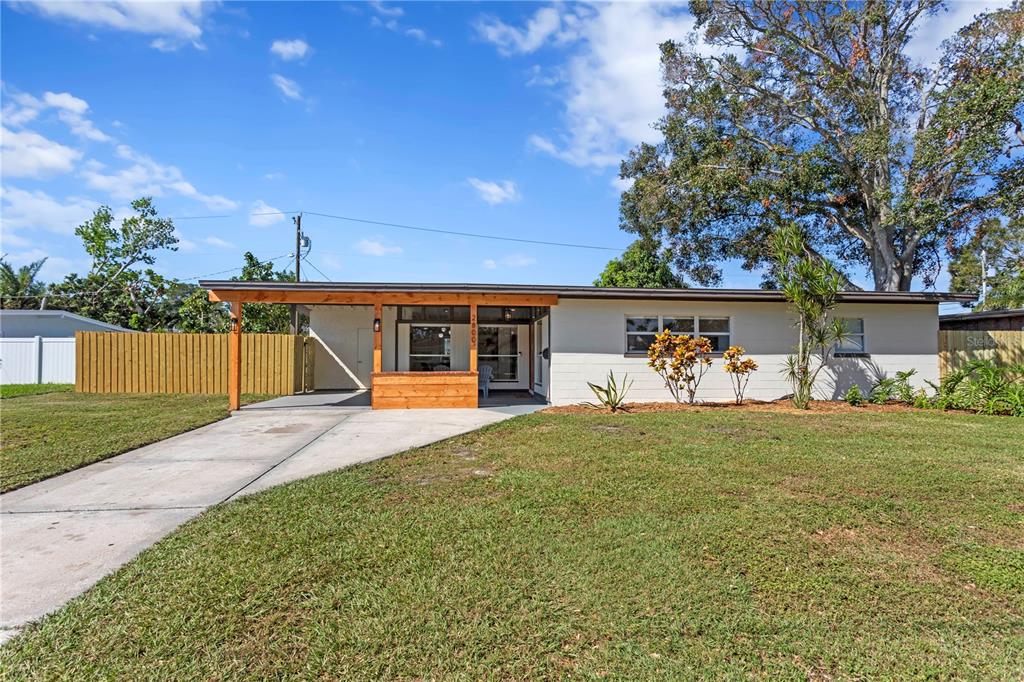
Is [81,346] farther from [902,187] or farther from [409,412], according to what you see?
[902,187]

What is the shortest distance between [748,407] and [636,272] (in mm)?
17139

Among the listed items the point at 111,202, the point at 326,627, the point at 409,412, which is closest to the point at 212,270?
the point at 111,202

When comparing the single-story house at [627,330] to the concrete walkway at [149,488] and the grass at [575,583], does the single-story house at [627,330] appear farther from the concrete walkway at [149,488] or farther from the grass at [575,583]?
the grass at [575,583]

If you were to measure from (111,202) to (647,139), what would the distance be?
91.0 ft

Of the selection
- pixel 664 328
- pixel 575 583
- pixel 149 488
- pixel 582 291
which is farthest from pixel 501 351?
pixel 575 583

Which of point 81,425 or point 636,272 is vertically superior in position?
point 636,272

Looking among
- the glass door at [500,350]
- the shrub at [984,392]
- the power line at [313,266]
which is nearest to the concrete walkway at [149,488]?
the glass door at [500,350]

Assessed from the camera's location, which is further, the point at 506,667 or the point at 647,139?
the point at 647,139

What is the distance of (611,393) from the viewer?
34.4 feet

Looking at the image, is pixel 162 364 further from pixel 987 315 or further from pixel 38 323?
pixel 987 315

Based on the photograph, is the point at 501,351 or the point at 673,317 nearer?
the point at 673,317

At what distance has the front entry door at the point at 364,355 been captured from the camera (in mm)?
15773

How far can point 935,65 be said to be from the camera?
1559cm

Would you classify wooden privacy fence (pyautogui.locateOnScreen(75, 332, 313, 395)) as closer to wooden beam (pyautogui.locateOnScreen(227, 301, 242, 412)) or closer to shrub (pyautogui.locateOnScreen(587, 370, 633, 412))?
wooden beam (pyautogui.locateOnScreen(227, 301, 242, 412))
